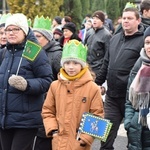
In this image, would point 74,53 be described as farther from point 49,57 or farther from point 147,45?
point 49,57

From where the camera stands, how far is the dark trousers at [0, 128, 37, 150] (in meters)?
4.40

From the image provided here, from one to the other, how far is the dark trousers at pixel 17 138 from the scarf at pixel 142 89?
3.75ft

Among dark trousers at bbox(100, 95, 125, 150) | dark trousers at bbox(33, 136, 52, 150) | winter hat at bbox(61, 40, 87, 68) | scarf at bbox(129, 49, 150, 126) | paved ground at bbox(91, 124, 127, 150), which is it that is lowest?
paved ground at bbox(91, 124, 127, 150)

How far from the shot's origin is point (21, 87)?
424 centimetres

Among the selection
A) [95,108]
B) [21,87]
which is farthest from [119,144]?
[21,87]

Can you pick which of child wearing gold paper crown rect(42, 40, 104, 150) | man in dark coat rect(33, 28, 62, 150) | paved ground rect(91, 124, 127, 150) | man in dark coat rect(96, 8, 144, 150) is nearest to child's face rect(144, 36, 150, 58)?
child wearing gold paper crown rect(42, 40, 104, 150)

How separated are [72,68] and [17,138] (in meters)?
0.90

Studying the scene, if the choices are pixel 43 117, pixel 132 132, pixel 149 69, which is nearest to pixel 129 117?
pixel 132 132

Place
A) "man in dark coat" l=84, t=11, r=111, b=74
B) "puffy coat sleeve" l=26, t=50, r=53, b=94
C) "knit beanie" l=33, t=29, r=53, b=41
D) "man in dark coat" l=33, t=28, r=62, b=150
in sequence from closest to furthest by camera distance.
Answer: "puffy coat sleeve" l=26, t=50, r=53, b=94 < "man in dark coat" l=33, t=28, r=62, b=150 < "knit beanie" l=33, t=29, r=53, b=41 < "man in dark coat" l=84, t=11, r=111, b=74

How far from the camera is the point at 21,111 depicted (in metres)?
4.37

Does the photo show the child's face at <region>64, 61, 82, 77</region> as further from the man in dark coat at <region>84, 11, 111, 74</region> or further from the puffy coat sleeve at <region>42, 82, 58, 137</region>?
the man in dark coat at <region>84, 11, 111, 74</region>

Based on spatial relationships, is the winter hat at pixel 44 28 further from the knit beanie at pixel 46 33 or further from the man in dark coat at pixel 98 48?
the man in dark coat at pixel 98 48

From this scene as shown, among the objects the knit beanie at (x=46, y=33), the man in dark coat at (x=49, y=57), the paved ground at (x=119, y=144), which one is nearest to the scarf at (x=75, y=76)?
the man in dark coat at (x=49, y=57)

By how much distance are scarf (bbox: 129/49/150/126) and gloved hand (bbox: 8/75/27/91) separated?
40.5 inches
